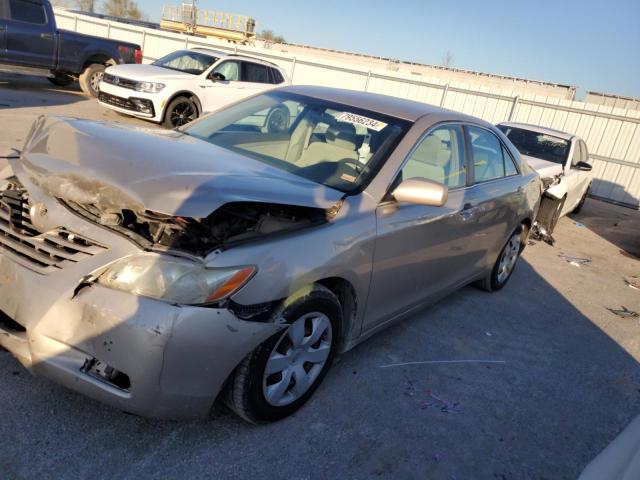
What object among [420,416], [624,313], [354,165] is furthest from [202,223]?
[624,313]

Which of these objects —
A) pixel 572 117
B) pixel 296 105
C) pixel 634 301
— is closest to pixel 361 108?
pixel 296 105

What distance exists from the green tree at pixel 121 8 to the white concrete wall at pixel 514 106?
51.0m

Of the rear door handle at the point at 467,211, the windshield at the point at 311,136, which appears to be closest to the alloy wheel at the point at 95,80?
the windshield at the point at 311,136

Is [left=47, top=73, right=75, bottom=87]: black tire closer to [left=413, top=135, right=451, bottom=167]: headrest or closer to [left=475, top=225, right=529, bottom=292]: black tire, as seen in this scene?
[left=475, top=225, right=529, bottom=292]: black tire

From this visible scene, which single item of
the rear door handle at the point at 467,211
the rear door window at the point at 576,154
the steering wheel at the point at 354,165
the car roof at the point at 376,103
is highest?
the car roof at the point at 376,103

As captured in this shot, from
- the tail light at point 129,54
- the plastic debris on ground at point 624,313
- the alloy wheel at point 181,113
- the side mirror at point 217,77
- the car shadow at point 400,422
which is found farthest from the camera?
Answer: the tail light at point 129,54

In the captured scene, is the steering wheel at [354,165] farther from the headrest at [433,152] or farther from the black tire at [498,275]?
the black tire at [498,275]

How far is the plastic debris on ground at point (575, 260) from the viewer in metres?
7.30

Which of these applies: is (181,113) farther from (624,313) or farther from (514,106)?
(514,106)

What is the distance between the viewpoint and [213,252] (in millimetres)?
2248

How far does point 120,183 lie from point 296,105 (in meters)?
1.85

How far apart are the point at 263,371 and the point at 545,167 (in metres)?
6.93

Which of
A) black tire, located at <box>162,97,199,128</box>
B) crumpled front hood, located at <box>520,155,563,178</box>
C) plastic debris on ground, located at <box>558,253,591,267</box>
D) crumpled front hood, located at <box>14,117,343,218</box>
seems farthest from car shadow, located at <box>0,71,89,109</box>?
plastic debris on ground, located at <box>558,253,591,267</box>

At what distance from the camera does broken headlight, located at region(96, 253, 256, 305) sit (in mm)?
2143
